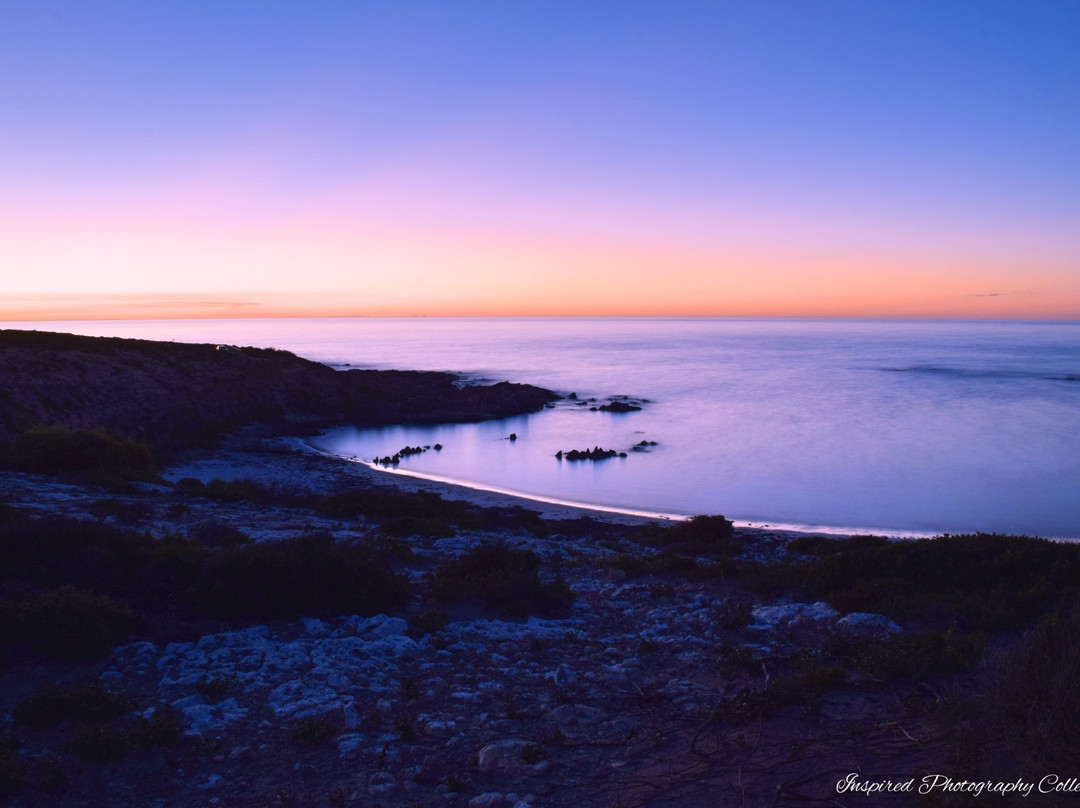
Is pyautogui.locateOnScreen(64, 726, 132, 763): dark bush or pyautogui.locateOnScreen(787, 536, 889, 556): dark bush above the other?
pyautogui.locateOnScreen(64, 726, 132, 763): dark bush

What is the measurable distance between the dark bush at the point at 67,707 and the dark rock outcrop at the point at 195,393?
27.4 meters

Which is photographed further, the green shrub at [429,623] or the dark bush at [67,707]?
the green shrub at [429,623]

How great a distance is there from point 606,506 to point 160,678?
77.6 ft

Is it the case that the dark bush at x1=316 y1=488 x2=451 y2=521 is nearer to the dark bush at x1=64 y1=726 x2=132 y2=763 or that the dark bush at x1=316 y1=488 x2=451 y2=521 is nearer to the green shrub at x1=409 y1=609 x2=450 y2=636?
the green shrub at x1=409 y1=609 x2=450 y2=636

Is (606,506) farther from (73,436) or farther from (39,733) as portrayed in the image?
(39,733)

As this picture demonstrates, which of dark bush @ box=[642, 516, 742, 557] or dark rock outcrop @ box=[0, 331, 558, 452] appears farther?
dark rock outcrop @ box=[0, 331, 558, 452]

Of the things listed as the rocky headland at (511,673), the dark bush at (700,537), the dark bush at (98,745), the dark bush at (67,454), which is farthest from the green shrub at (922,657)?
the dark bush at (67,454)

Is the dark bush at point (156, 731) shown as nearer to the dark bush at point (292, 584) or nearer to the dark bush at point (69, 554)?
the dark bush at point (292, 584)

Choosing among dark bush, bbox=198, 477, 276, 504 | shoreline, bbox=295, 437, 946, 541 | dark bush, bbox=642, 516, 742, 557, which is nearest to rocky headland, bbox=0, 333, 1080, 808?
dark bush, bbox=642, 516, 742, 557

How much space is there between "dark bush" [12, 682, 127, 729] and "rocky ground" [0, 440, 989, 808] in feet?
0.74

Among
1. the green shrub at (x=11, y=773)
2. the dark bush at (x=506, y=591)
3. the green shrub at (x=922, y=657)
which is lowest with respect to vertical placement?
the dark bush at (x=506, y=591)

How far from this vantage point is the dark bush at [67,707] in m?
6.06

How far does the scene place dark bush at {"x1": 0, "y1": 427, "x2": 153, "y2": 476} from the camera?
20.5 m

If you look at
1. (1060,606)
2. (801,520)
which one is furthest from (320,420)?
(1060,606)
